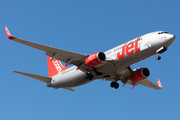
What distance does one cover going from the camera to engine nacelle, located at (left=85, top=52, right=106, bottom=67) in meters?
34.0

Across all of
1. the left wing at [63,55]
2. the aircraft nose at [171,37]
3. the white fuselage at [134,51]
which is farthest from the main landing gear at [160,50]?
the left wing at [63,55]

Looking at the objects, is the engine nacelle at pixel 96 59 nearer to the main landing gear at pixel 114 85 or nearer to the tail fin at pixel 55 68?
the main landing gear at pixel 114 85

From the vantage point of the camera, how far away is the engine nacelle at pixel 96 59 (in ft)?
112

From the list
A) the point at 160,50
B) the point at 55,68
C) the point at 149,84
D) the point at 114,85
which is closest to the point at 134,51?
the point at 160,50

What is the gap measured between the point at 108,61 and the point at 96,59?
5.36 ft

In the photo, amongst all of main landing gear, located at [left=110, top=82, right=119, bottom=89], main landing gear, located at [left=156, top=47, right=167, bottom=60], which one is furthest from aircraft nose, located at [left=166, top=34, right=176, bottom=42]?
main landing gear, located at [left=110, top=82, right=119, bottom=89]

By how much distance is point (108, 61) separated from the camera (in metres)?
34.7

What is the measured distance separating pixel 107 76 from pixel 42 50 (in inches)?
386

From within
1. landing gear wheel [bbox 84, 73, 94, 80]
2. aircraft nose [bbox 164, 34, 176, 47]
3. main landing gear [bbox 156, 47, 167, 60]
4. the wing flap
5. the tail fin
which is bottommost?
main landing gear [bbox 156, 47, 167, 60]

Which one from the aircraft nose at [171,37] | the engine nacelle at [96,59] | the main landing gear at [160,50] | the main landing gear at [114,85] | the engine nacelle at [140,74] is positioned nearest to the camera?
the aircraft nose at [171,37]

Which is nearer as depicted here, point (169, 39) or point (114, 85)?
point (169, 39)

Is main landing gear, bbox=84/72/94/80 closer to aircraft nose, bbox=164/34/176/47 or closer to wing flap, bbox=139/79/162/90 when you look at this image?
aircraft nose, bbox=164/34/176/47

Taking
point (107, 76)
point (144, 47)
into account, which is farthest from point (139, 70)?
point (144, 47)

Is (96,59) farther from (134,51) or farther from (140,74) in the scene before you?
(140,74)
